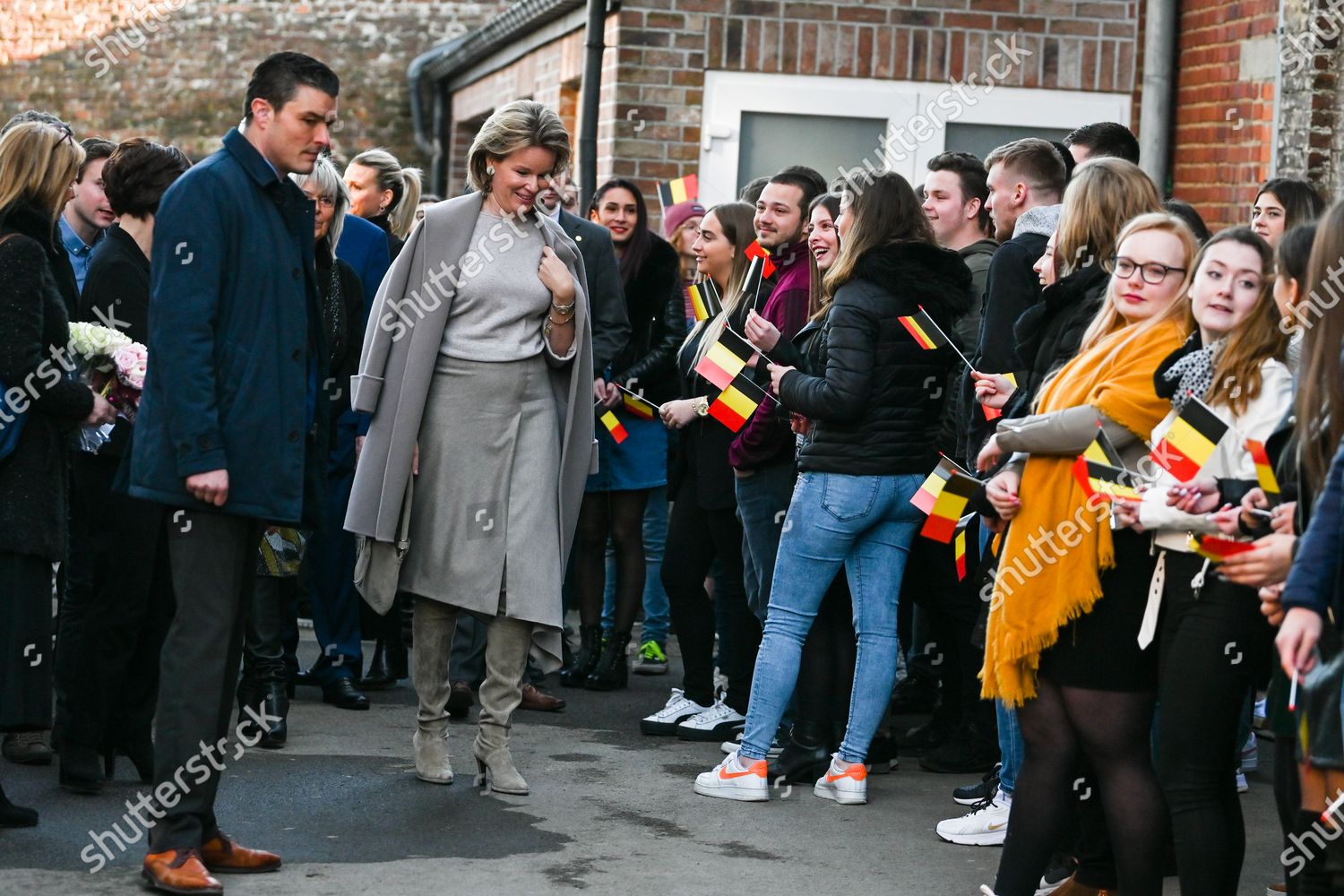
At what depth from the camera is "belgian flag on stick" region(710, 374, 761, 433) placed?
6.01 meters

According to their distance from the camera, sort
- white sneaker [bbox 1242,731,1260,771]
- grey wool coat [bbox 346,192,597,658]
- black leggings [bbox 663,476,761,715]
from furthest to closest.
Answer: black leggings [bbox 663,476,761,715]
white sneaker [bbox 1242,731,1260,771]
grey wool coat [bbox 346,192,597,658]

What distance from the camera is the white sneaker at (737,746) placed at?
20.1ft

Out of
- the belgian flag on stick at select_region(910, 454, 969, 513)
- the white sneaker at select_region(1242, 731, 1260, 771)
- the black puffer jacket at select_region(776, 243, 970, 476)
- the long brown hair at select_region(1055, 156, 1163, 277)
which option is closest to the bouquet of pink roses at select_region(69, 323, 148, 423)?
the black puffer jacket at select_region(776, 243, 970, 476)

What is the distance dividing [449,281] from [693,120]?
16.2ft

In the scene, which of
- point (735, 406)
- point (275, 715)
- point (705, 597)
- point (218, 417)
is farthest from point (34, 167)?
point (705, 597)

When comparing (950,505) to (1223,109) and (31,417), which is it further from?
(1223,109)

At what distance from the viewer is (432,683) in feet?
18.5

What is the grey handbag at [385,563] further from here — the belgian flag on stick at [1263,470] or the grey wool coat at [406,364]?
Result: the belgian flag on stick at [1263,470]

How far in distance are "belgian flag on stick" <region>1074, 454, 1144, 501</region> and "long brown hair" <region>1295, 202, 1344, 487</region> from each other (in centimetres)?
47

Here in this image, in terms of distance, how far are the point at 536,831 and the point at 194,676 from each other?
4.00 ft

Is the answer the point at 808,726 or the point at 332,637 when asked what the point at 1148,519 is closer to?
the point at 808,726

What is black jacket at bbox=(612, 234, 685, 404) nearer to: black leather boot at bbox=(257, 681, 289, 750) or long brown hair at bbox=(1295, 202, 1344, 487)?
black leather boot at bbox=(257, 681, 289, 750)

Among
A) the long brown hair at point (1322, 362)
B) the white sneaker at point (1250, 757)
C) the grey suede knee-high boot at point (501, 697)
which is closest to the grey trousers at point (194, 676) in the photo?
the grey suede knee-high boot at point (501, 697)

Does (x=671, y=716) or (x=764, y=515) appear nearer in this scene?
(x=764, y=515)
